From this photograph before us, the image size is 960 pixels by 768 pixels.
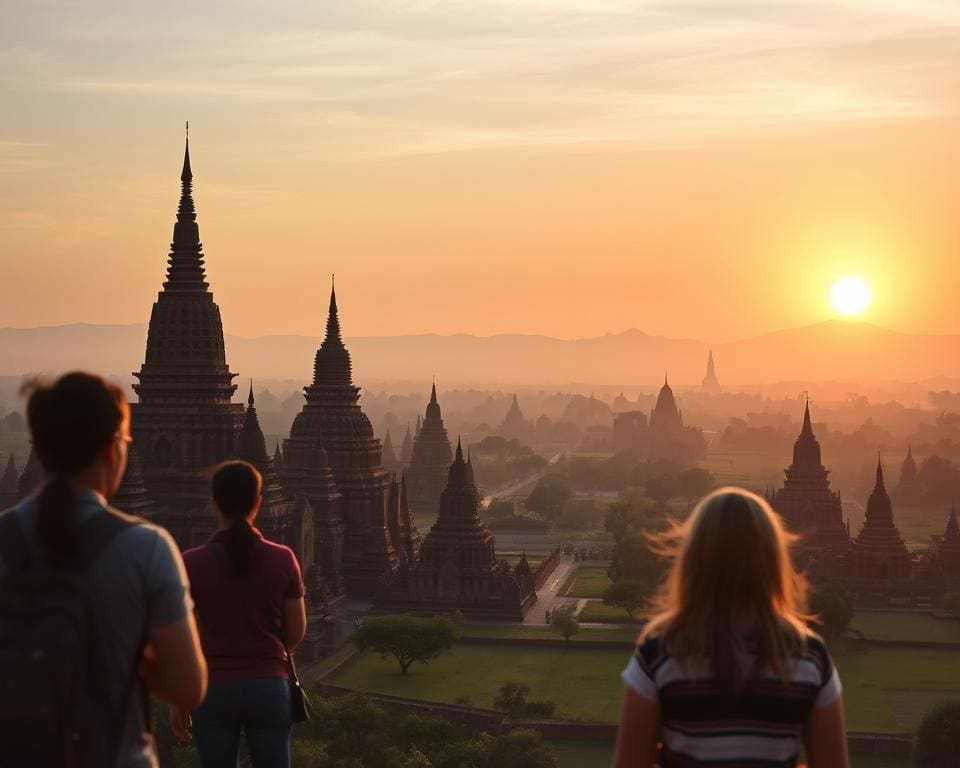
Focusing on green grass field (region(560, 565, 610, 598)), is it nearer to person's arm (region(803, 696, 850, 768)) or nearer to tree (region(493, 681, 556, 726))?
tree (region(493, 681, 556, 726))

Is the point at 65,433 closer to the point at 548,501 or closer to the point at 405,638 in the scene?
the point at 405,638

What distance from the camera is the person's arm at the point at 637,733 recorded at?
7.02 meters

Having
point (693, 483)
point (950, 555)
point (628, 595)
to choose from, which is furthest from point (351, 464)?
point (693, 483)

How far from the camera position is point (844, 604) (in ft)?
197

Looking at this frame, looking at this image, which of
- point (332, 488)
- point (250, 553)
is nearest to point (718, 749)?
point (250, 553)

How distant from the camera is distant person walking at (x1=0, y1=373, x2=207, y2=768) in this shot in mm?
6559

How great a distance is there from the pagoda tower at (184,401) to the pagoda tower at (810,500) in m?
33.3

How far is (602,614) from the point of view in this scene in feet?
220

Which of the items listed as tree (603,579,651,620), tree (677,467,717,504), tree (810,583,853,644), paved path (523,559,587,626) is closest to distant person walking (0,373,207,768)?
tree (810,583,853,644)

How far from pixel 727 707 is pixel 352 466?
2690 inches

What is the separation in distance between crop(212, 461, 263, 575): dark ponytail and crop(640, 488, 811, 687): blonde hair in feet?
12.7

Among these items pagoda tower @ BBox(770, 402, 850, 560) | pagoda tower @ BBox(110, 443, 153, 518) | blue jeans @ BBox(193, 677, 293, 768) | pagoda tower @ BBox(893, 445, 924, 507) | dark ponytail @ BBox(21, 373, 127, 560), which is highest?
dark ponytail @ BBox(21, 373, 127, 560)

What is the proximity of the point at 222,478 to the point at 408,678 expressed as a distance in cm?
4441

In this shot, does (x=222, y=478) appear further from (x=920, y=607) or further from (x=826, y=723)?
(x=920, y=607)
